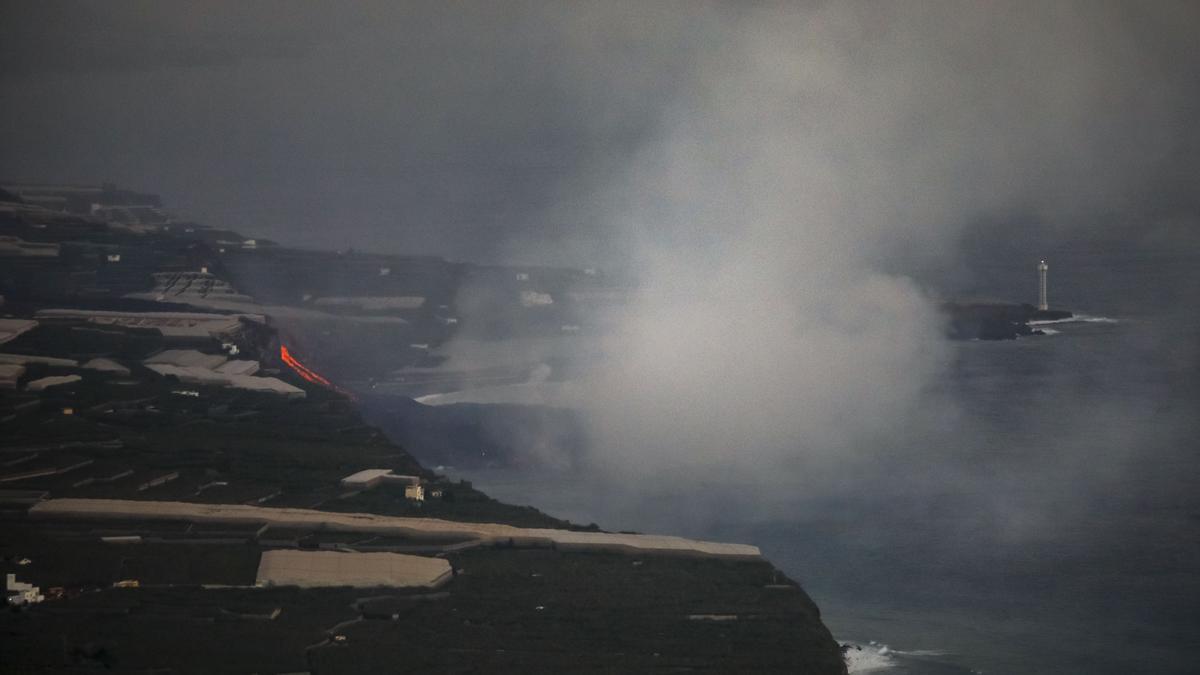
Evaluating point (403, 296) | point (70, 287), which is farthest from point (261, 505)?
point (403, 296)

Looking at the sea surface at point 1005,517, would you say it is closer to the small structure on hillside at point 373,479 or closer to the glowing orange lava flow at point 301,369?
the small structure on hillside at point 373,479

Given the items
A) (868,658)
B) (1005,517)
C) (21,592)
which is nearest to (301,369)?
(1005,517)

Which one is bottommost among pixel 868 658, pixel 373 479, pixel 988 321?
Answer: pixel 868 658

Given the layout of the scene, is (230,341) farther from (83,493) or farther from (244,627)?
(244,627)

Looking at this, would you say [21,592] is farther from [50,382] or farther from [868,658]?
[50,382]

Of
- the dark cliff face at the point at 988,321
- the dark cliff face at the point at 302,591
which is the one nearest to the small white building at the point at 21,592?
the dark cliff face at the point at 302,591

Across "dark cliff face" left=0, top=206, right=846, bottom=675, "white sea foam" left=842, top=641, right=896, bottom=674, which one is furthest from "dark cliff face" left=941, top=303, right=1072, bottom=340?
"white sea foam" left=842, top=641, right=896, bottom=674
